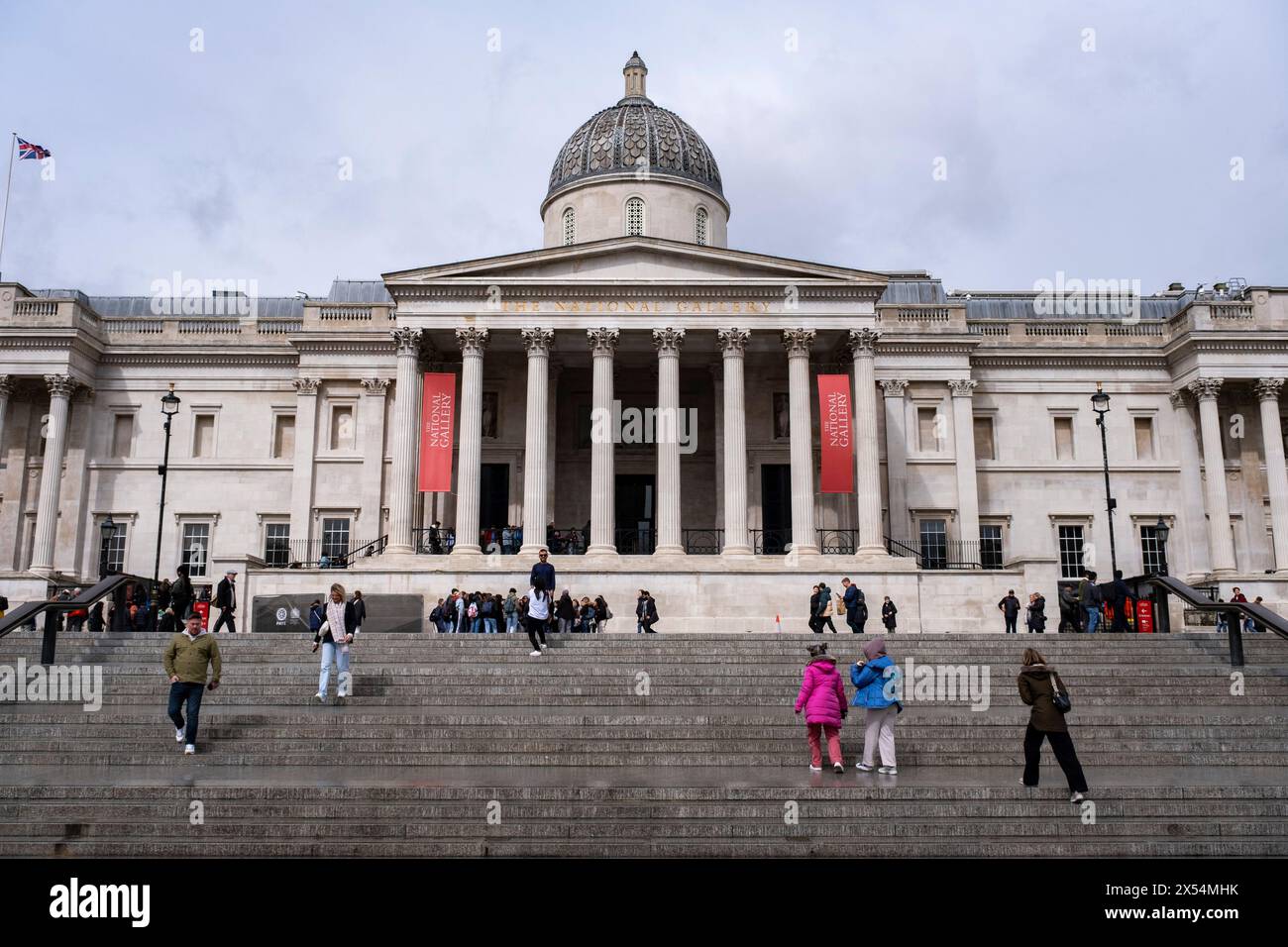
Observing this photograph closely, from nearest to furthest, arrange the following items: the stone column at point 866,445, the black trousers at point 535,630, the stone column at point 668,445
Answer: the black trousers at point 535,630, the stone column at point 668,445, the stone column at point 866,445

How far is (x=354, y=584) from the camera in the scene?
96.0 ft

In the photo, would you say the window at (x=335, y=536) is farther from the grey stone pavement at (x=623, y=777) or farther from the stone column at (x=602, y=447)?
the grey stone pavement at (x=623, y=777)

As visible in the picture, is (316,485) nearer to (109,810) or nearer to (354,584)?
(354,584)

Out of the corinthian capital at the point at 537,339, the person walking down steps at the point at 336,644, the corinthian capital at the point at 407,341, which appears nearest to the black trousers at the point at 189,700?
the person walking down steps at the point at 336,644

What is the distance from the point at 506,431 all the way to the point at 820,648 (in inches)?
926

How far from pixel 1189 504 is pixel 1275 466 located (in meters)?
2.89

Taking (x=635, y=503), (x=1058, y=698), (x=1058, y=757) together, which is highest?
(x=635, y=503)

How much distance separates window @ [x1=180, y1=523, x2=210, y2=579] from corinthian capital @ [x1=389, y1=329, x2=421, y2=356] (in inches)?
430

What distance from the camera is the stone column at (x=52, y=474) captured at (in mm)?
36031

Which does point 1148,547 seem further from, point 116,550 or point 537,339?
point 116,550

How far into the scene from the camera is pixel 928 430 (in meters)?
37.8

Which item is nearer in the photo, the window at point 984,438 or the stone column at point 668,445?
the stone column at point 668,445

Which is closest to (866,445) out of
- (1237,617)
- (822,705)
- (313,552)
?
(1237,617)

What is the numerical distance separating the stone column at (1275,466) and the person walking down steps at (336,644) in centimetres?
3105
